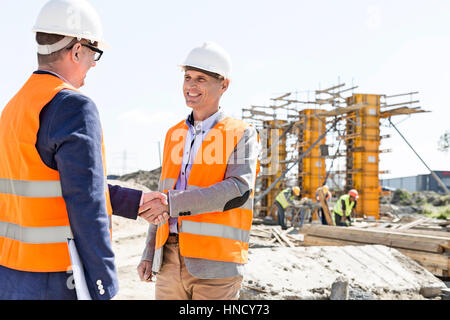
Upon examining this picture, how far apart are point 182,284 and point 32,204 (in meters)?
1.08

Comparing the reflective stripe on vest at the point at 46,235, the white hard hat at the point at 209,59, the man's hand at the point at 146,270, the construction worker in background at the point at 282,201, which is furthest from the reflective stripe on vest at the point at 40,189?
the construction worker in background at the point at 282,201

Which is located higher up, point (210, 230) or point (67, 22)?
point (67, 22)

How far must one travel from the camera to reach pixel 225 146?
2.50 metres

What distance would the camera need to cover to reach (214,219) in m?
2.42

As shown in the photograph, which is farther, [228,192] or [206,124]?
[206,124]

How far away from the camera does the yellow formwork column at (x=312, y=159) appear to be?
27.9 metres

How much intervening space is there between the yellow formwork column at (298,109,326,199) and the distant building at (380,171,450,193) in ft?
63.6

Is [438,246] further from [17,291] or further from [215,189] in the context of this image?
[17,291]

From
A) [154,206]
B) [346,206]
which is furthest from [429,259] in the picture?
[154,206]

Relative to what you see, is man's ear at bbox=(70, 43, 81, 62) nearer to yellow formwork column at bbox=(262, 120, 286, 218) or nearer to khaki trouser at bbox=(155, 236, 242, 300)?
khaki trouser at bbox=(155, 236, 242, 300)

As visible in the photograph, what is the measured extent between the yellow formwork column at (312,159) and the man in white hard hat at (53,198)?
26.8 meters

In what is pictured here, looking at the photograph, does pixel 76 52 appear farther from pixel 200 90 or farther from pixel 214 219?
pixel 214 219

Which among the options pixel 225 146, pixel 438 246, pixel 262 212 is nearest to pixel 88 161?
pixel 225 146
